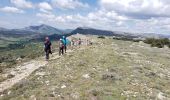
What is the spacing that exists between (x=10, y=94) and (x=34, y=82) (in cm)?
209

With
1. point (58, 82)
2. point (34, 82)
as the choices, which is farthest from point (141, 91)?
point (34, 82)

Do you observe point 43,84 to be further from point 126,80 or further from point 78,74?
point 126,80

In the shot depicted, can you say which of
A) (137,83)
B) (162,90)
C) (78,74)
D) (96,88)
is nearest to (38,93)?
(96,88)

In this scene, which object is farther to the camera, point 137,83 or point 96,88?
point 137,83

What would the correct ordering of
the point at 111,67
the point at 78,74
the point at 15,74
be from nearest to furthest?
the point at 78,74, the point at 111,67, the point at 15,74

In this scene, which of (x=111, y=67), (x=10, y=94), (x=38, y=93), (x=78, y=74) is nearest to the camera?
(x=38, y=93)

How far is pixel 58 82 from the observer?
2012 cm

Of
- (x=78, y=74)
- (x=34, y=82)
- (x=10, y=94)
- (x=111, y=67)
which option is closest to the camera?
(x=10, y=94)

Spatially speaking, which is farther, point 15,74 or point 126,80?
point 15,74

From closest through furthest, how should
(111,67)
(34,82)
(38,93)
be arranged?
(38,93) → (34,82) → (111,67)

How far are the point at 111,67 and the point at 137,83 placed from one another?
5.03 meters

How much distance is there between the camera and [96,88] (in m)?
18.2

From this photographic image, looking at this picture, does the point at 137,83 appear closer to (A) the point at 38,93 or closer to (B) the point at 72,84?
(B) the point at 72,84

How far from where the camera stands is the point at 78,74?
73.7 feet
